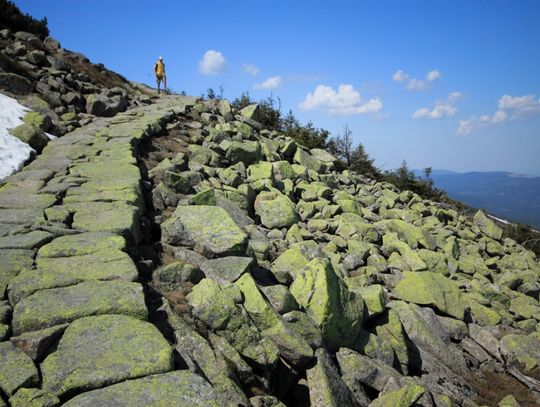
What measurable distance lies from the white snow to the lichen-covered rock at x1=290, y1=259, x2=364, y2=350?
8451 mm

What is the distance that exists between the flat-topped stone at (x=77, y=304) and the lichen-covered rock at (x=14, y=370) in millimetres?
394

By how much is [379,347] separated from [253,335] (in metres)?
3.37

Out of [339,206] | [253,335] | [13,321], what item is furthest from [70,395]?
[339,206]

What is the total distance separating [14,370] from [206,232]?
15.0 feet

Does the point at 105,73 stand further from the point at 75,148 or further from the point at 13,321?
the point at 13,321

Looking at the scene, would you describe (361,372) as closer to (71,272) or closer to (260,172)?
(71,272)

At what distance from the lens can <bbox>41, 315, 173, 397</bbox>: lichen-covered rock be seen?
141 inches

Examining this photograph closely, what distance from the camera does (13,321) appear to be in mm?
4191

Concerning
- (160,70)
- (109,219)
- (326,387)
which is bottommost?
(326,387)

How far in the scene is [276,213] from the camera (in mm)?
12117

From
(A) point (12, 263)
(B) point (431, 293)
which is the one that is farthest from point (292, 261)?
(A) point (12, 263)

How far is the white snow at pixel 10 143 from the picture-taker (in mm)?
10500

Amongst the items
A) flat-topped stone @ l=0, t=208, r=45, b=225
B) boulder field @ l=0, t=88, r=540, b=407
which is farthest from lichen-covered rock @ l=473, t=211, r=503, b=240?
flat-topped stone @ l=0, t=208, r=45, b=225

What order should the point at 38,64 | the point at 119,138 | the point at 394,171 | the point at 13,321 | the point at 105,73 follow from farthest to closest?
the point at 394,171
the point at 105,73
the point at 38,64
the point at 119,138
the point at 13,321
